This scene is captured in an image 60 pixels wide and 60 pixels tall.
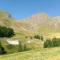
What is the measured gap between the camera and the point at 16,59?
19078 millimetres

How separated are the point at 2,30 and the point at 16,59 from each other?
2669 inches

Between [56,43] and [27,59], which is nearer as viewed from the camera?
[27,59]

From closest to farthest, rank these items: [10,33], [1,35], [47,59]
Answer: [47,59], [1,35], [10,33]

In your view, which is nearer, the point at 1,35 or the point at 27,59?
the point at 27,59

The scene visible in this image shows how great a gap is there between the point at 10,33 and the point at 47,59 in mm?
73477

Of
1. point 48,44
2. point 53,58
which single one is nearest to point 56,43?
point 48,44

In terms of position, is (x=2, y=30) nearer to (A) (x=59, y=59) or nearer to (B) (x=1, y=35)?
(B) (x=1, y=35)

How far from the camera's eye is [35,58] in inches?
757

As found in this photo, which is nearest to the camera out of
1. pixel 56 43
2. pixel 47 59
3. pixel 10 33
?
pixel 47 59

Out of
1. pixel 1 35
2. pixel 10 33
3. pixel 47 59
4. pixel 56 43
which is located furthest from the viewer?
pixel 10 33

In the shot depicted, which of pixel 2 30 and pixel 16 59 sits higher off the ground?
pixel 2 30

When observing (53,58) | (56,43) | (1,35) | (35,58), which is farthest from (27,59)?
(1,35)

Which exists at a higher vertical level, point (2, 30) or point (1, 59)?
point (2, 30)

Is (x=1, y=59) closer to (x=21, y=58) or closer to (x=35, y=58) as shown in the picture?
(x=21, y=58)
